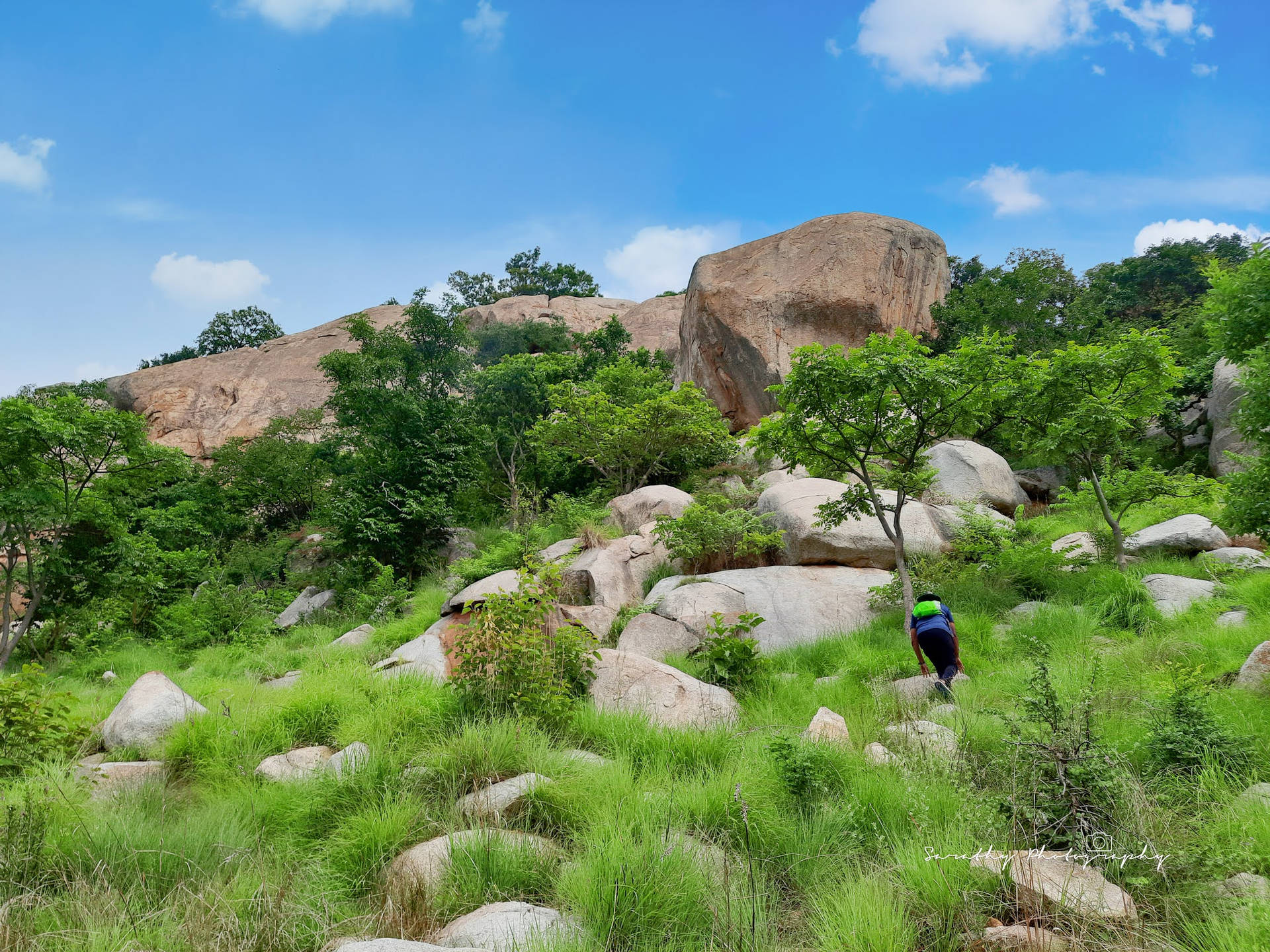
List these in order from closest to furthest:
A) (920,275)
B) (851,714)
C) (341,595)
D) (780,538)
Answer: (851,714) < (780,538) < (341,595) < (920,275)

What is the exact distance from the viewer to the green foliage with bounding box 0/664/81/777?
16.7 feet

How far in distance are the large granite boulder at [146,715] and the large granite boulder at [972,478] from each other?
13.3 m

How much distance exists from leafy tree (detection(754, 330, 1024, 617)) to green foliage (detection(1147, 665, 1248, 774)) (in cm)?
391

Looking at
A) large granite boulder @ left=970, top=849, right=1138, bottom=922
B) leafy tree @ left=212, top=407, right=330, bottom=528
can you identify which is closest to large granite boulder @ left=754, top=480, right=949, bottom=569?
large granite boulder @ left=970, top=849, right=1138, bottom=922

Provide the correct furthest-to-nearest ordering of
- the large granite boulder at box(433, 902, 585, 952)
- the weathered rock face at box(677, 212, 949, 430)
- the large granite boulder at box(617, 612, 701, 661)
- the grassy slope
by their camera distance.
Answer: the weathered rock face at box(677, 212, 949, 430)
the large granite boulder at box(617, 612, 701, 661)
the grassy slope
the large granite boulder at box(433, 902, 585, 952)

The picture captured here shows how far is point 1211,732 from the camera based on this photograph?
4328mm

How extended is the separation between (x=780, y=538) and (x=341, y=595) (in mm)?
10458

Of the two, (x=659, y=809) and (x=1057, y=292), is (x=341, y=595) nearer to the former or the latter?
(x=659, y=809)

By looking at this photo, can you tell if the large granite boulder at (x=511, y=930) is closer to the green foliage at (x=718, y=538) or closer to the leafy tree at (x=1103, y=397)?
the green foliage at (x=718, y=538)

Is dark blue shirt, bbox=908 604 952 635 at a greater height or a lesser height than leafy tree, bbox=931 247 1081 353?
lesser

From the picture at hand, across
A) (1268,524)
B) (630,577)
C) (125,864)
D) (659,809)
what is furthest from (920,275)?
(125,864)

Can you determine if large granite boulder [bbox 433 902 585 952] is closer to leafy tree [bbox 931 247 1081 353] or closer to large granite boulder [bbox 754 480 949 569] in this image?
large granite boulder [bbox 754 480 949 569]

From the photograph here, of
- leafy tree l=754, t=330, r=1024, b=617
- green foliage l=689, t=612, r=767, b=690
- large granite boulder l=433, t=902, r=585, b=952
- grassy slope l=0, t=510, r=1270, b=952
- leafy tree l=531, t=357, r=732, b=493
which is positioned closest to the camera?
large granite boulder l=433, t=902, r=585, b=952

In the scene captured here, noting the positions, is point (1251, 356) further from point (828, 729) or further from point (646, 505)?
point (646, 505)
